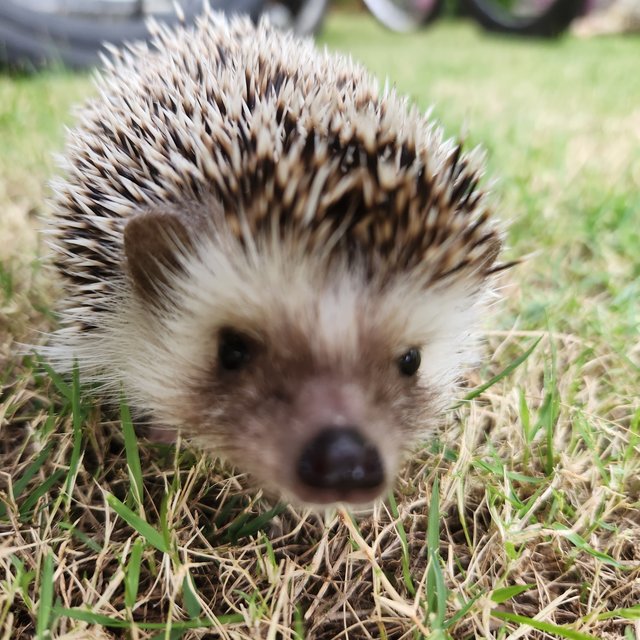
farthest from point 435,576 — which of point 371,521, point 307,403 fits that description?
point 307,403

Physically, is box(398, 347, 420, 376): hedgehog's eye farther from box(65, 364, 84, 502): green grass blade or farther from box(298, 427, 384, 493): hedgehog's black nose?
box(65, 364, 84, 502): green grass blade

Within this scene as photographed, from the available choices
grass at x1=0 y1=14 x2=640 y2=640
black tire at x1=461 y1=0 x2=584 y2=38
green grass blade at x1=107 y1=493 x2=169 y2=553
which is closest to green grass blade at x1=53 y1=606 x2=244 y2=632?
grass at x1=0 y1=14 x2=640 y2=640

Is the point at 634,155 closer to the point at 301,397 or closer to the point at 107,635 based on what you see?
the point at 301,397

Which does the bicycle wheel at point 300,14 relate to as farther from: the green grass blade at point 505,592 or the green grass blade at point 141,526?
the green grass blade at point 505,592

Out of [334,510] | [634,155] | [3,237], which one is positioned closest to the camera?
[334,510]

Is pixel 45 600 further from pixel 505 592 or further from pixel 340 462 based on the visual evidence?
pixel 505 592

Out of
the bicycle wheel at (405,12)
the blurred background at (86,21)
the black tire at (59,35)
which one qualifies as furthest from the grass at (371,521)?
the bicycle wheel at (405,12)

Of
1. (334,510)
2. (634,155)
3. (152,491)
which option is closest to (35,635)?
(152,491)
